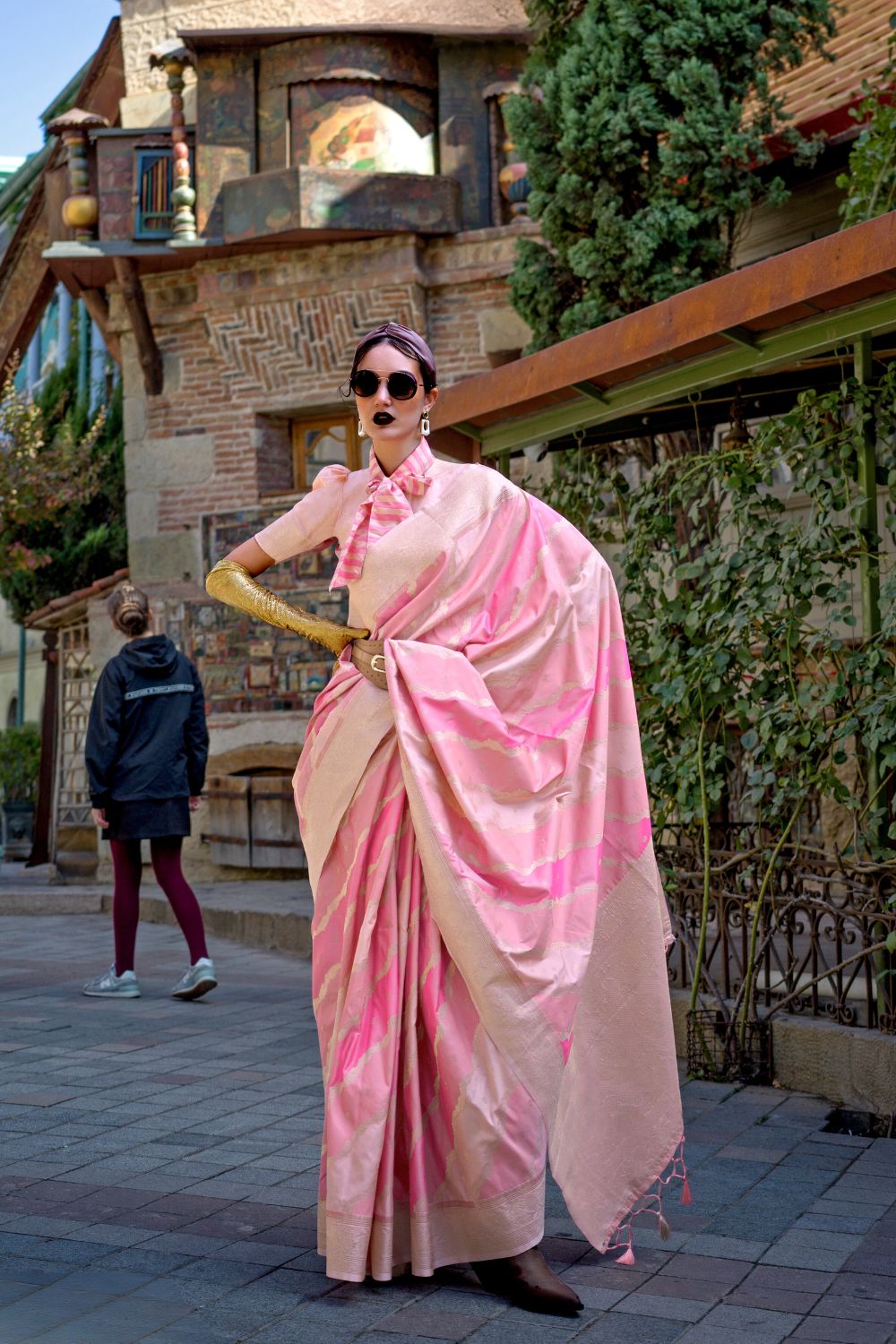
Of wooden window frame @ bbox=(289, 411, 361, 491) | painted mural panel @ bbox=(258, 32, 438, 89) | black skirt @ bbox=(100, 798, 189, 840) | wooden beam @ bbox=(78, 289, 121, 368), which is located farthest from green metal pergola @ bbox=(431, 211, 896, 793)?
wooden beam @ bbox=(78, 289, 121, 368)

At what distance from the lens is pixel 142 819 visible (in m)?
7.79

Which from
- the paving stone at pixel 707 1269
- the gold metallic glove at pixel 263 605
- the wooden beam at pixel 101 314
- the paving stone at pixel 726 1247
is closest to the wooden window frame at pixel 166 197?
the wooden beam at pixel 101 314

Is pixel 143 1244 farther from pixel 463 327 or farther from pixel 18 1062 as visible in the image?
pixel 463 327

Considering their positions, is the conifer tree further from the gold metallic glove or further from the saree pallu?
the saree pallu

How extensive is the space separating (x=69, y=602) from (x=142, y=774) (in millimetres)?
Answer: 7778

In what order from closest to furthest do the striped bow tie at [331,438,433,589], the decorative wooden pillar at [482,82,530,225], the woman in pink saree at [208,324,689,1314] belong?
the woman in pink saree at [208,324,689,1314]
the striped bow tie at [331,438,433,589]
the decorative wooden pillar at [482,82,530,225]

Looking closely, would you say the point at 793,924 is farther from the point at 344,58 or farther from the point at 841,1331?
the point at 344,58

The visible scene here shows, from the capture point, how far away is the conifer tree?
1098 centimetres

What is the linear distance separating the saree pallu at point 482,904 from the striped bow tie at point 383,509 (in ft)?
0.12

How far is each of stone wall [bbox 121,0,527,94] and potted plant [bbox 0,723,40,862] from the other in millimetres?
9973

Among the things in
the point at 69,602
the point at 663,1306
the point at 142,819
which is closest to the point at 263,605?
the point at 663,1306

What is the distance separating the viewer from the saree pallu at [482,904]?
344 centimetres

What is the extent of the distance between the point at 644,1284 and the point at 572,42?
9.90 metres

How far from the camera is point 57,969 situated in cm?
920
